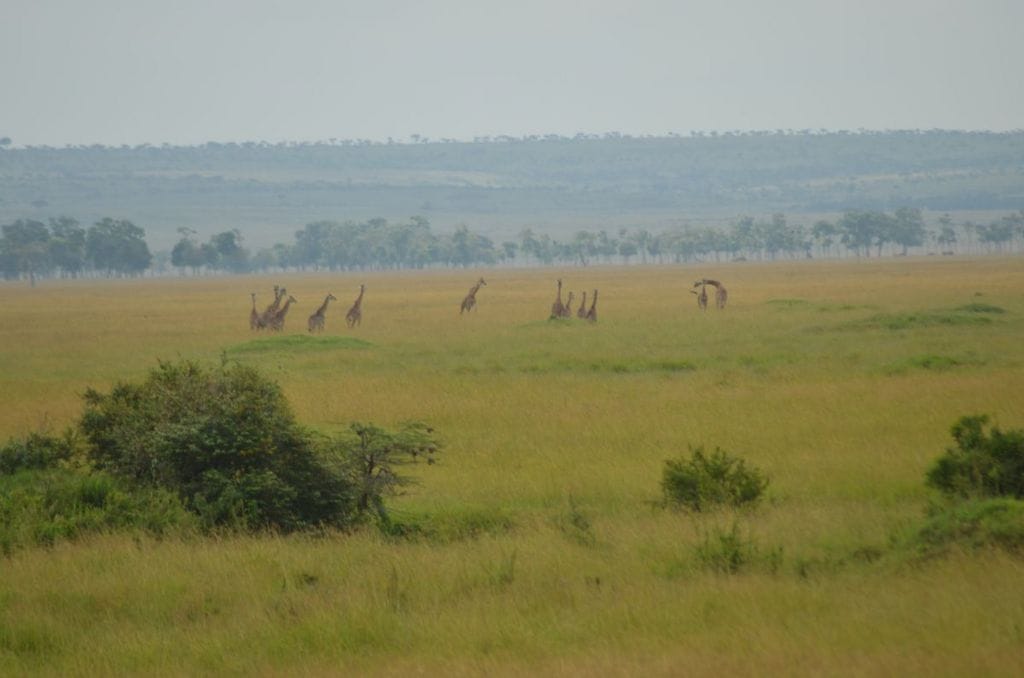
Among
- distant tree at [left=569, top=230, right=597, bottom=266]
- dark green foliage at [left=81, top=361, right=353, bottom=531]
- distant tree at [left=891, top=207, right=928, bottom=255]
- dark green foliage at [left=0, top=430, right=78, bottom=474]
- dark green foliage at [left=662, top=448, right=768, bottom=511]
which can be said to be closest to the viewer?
dark green foliage at [left=81, top=361, right=353, bottom=531]

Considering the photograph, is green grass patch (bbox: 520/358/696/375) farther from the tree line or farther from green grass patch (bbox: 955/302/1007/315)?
the tree line

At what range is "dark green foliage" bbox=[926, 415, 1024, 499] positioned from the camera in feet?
35.2

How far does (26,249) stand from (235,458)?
111 meters

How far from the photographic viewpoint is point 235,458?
37.4 feet

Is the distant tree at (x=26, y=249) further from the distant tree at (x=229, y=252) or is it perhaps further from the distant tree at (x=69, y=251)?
the distant tree at (x=229, y=252)

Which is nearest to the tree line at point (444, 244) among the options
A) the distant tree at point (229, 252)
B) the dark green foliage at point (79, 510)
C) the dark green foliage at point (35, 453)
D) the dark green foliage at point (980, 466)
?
the distant tree at point (229, 252)

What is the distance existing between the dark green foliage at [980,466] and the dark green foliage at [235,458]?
460 cm

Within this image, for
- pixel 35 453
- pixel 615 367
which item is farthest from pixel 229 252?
pixel 35 453

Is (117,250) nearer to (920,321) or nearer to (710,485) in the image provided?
(920,321)

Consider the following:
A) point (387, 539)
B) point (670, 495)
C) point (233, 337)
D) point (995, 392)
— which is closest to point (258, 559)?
point (387, 539)

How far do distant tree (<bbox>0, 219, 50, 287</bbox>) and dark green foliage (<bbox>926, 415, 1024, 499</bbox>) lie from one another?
108771mm

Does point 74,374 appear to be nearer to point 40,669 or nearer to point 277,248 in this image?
point 40,669

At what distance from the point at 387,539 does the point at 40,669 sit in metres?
3.31

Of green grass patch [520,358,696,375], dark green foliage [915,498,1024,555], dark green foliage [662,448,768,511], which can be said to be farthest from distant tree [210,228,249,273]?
dark green foliage [915,498,1024,555]
